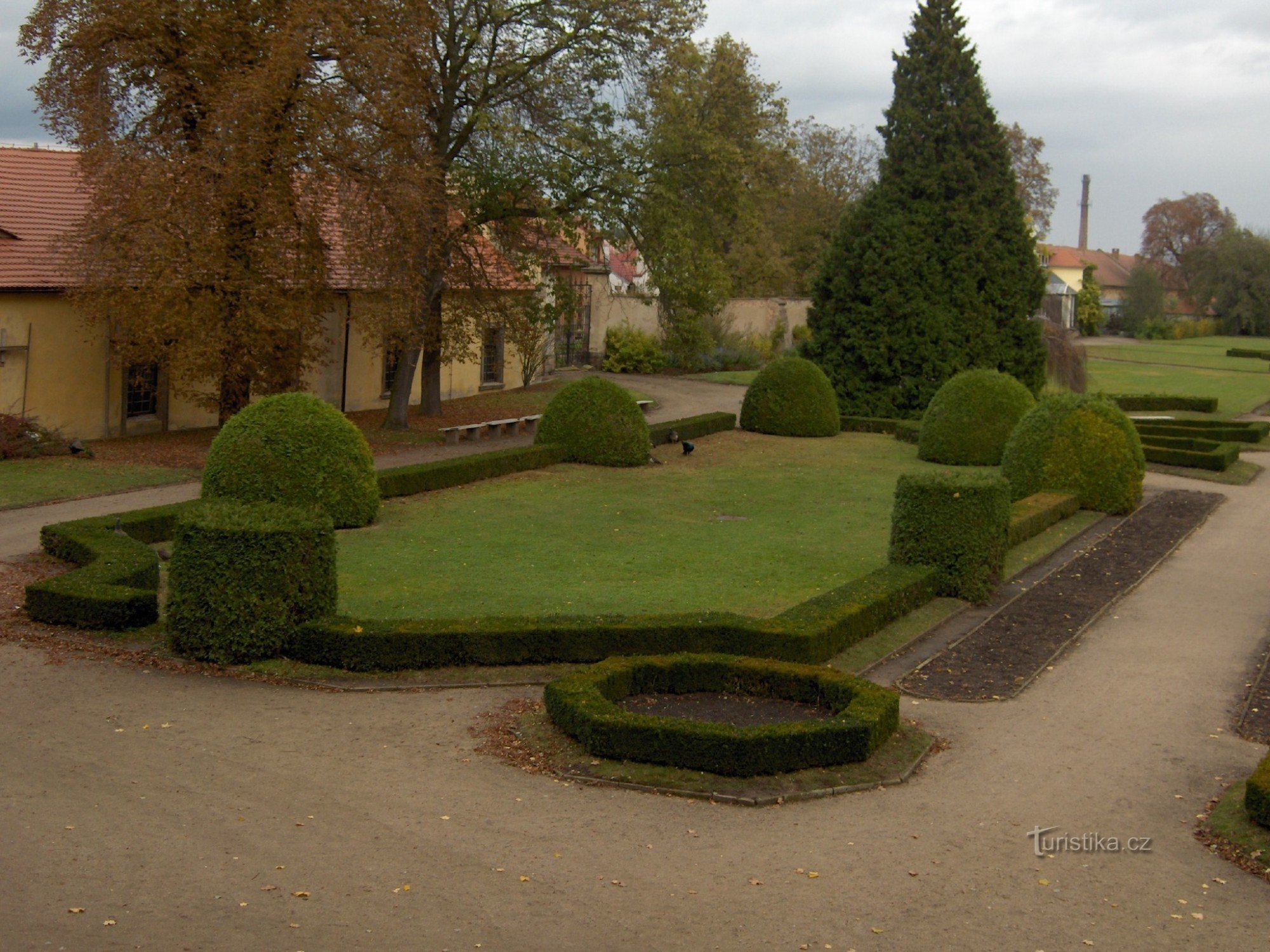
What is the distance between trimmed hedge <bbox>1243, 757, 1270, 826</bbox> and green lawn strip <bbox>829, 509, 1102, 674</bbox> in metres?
3.93

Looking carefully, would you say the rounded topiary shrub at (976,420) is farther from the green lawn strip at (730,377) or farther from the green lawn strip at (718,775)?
the green lawn strip at (718,775)

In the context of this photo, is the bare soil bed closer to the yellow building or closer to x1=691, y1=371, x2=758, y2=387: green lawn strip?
the yellow building

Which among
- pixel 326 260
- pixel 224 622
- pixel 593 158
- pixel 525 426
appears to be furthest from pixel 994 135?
pixel 224 622

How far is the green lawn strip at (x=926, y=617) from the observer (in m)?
11.5

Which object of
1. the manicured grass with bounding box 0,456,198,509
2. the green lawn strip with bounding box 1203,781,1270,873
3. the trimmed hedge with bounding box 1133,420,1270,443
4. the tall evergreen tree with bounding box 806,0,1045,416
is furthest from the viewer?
the tall evergreen tree with bounding box 806,0,1045,416

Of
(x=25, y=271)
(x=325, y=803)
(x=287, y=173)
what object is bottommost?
(x=325, y=803)

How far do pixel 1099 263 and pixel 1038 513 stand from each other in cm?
9375

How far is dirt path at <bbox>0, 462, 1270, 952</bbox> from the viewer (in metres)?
6.16

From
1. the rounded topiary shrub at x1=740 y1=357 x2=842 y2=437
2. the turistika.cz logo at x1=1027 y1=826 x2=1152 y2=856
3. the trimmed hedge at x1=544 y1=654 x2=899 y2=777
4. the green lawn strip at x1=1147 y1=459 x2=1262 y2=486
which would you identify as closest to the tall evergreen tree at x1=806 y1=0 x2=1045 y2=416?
the rounded topiary shrub at x1=740 y1=357 x2=842 y2=437

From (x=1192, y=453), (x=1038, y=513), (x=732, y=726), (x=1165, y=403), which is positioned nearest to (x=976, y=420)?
(x=1192, y=453)

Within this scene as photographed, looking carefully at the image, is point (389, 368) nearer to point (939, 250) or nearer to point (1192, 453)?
point (939, 250)

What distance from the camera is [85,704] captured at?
9.44m

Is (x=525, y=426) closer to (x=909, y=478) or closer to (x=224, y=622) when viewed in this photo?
(x=909, y=478)

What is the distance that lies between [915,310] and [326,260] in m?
15.9
